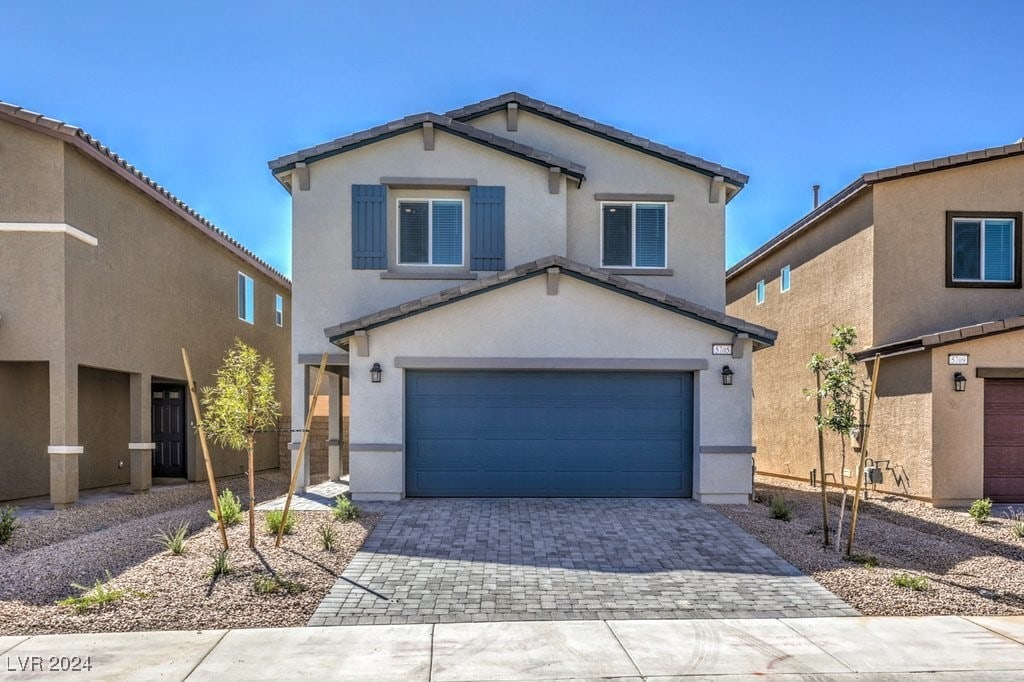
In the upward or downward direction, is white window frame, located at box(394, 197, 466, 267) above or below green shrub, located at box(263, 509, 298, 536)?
above

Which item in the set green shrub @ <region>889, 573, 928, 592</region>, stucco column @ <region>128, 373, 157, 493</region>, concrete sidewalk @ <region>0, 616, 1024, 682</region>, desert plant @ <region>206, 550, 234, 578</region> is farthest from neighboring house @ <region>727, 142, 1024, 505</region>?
Result: stucco column @ <region>128, 373, 157, 493</region>

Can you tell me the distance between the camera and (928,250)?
13.3 m

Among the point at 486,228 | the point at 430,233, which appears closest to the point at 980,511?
the point at 486,228

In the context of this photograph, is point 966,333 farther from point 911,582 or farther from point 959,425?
point 911,582

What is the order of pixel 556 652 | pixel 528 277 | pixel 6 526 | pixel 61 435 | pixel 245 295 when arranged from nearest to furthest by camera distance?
pixel 556 652, pixel 6 526, pixel 61 435, pixel 528 277, pixel 245 295

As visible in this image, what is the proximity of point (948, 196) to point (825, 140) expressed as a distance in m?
3.58

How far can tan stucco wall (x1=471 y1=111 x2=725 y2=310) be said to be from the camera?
44.2 feet

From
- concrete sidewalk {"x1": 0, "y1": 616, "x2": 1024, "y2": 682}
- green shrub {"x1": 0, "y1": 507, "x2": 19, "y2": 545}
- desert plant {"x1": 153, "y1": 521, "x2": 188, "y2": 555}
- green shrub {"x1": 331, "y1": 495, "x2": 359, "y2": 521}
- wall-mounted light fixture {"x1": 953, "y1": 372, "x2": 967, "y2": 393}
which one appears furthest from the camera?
wall-mounted light fixture {"x1": 953, "y1": 372, "x2": 967, "y2": 393}

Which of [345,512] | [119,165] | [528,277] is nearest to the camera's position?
[345,512]

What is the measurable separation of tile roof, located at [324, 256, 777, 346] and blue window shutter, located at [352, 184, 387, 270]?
5.99ft

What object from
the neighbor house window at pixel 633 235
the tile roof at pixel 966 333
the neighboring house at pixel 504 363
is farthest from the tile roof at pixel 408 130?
the tile roof at pixel 966 333

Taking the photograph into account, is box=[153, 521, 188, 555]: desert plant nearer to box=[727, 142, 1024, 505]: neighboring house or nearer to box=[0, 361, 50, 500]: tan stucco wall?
box=[0, 361, 50, 500]: tan stucco wall

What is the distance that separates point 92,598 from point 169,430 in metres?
10.5

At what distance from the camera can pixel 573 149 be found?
45.5 feet
